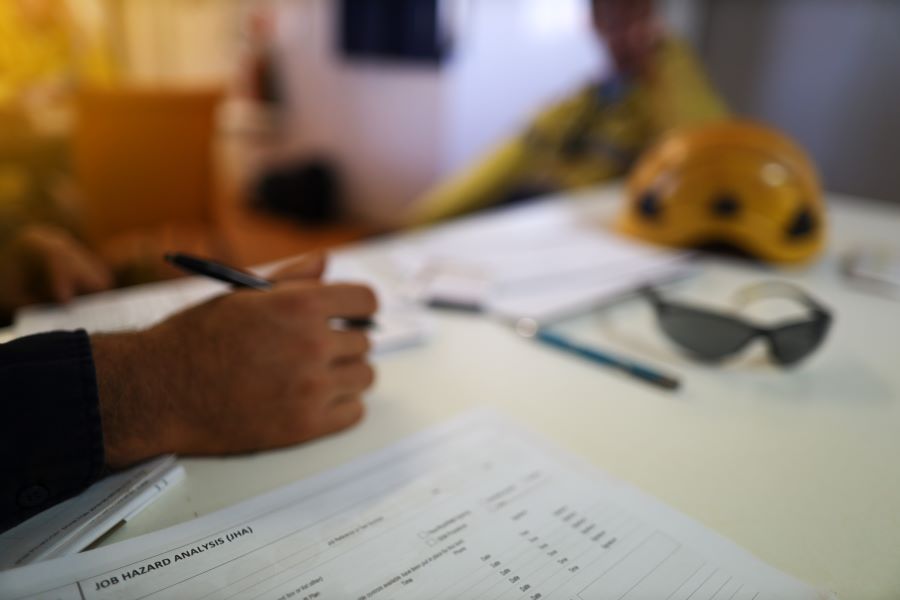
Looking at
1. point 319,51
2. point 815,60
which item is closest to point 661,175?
point 815,60

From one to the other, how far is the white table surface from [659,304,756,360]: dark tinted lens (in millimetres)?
22

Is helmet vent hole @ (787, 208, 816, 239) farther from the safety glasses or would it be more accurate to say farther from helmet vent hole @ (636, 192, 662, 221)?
the safety glasses

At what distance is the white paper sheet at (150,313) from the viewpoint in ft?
2.26

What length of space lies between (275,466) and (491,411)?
193 millimetres

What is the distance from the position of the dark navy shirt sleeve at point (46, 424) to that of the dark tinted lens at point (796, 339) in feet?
2.00

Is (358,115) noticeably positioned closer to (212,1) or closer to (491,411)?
(212,1)

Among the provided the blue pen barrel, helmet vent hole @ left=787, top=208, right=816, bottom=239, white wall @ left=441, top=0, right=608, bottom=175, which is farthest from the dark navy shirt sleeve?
white wall @ left=441, top=0, right=608, bottom=175

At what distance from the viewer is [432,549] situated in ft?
1.34

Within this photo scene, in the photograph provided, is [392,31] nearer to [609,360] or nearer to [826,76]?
[826,76]

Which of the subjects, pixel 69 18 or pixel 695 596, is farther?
pixel 69 18

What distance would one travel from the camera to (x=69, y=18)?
293 centimetres

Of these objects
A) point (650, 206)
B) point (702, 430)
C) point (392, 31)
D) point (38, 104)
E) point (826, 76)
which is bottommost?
point (702, 430)

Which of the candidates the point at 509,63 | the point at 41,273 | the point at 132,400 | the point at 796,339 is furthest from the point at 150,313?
the point at 509,63

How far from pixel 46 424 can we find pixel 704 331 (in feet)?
1.97
